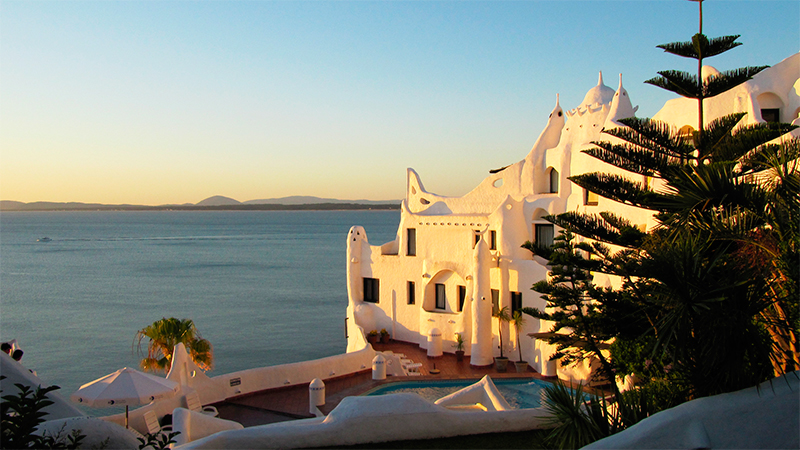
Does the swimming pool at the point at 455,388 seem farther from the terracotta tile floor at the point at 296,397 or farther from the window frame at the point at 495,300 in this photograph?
the window frame at the point at 495,300

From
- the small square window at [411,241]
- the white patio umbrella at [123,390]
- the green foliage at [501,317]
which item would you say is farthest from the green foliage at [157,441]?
the small square window at [411,241]

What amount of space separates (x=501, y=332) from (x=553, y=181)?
5406mm

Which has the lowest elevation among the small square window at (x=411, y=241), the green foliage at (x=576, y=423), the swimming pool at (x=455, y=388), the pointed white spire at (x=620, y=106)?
the swimming pool at (x=455, y=388)

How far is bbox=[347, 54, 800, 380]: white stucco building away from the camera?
15789 mm

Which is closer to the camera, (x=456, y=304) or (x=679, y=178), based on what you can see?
(x=679, y=178)

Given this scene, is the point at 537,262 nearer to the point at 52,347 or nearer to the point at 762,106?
the point at 762,106

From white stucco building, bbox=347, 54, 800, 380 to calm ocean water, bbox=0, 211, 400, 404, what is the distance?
1126 centimetres

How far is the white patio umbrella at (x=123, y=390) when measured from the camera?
35.2ft

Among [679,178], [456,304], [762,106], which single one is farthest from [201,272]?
[679,178]

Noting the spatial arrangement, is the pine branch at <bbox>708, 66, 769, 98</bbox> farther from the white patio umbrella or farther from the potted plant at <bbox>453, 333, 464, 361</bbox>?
the potted plant at <bbox>453, 333, 464, 361</bbox>

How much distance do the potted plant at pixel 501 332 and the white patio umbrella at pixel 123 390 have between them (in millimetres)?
10968

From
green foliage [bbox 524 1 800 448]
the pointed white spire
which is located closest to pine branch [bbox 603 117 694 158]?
green foliage [bbox 524 1 800 448]

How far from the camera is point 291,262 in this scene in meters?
75.7

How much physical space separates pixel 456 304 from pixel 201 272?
49805 millimetres
